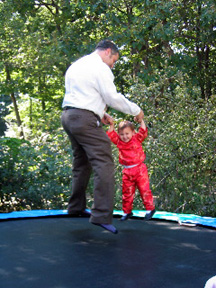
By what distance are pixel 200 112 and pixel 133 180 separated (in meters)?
1.50

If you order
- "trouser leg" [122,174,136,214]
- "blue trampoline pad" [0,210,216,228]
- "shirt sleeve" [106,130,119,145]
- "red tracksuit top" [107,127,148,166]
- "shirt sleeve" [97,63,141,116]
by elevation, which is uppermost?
"shirt sleeve" [97,63,141,116]

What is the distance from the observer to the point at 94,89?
2654mm

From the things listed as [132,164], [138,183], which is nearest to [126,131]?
[132,164]

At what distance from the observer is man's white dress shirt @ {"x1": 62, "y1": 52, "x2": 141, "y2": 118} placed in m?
2.62

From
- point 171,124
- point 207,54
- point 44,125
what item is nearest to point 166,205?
point 171,124

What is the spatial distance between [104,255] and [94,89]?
1.00 m

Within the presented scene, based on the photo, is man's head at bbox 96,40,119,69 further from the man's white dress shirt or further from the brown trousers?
the brown trousers

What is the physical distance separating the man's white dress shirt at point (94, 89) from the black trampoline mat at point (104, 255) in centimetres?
81

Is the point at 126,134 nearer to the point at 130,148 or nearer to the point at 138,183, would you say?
the point at 130,148

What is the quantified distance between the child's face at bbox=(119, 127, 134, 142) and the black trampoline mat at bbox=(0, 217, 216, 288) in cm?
62

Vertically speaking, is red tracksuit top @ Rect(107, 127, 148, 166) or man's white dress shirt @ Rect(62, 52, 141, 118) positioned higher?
man's white dress shirt @ Rect(62, 52, 141, 118)

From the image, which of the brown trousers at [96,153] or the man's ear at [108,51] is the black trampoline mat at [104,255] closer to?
the brown trousers at [96,153]

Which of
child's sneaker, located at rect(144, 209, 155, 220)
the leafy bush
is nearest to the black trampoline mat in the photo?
child's sneaker, located at rect(144, 209, 155, 220)

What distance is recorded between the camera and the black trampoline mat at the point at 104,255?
1882 millimetres
